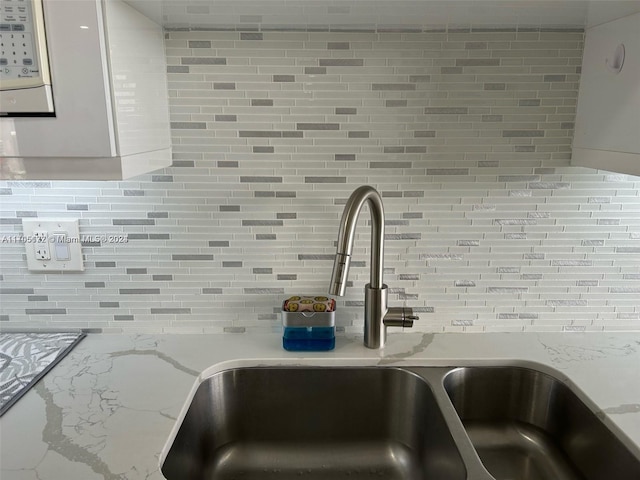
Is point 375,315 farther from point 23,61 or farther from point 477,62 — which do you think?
point 23,61

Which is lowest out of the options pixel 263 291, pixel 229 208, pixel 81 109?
pixel 263 291

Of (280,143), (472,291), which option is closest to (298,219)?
(280,143)

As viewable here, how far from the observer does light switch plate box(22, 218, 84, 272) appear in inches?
44.7

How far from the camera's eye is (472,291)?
3.95 ft

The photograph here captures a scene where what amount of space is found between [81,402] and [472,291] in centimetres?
92

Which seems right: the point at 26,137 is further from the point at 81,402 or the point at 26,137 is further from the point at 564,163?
the point at 564,163

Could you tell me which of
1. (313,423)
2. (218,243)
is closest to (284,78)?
(218,243)

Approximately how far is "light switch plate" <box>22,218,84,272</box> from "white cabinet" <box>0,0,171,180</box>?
1.20ft

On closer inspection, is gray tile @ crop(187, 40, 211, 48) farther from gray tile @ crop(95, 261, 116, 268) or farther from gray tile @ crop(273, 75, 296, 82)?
gray tile @ crop(95, 261, 116, 268)

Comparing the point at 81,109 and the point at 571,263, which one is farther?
the point at 571,263

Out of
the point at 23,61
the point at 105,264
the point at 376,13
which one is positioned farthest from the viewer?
the point at 105,264

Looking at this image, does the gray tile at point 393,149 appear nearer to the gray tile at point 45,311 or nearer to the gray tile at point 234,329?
the gray tile at point 234,329

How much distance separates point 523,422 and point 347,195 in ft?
2.23

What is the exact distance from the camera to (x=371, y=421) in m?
1.11
